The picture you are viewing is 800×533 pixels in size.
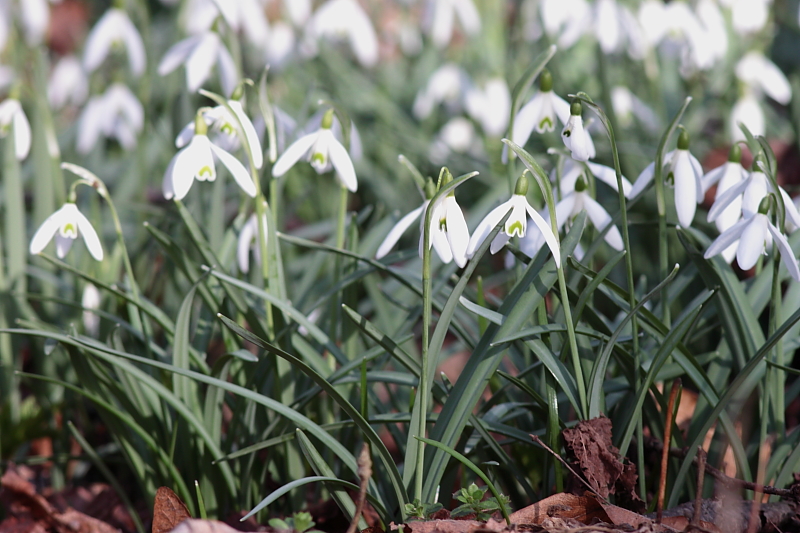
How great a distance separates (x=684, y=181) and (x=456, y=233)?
433 mm

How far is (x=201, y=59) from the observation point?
66.2 inches

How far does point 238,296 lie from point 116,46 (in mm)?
1465

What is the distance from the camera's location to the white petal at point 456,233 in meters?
0.94

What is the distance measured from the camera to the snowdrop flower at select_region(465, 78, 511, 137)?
9.50 ft

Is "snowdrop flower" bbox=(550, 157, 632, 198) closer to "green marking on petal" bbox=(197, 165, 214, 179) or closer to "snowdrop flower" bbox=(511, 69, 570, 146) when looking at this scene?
"snowdrop flower" bbox=(511, 69, 570, 146)

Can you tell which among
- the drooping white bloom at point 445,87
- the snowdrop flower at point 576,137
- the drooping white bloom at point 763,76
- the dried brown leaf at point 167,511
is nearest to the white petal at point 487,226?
A: the snowdrop flower at point 576,137

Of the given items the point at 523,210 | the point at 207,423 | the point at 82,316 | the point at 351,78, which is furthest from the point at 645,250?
the point at 351,78

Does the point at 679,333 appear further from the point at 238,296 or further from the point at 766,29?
the point at 766,29

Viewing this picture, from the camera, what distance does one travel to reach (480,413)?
1.20 metres

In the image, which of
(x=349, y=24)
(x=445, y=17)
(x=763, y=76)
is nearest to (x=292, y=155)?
(x=349, y=24)

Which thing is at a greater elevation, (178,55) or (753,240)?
(178,55)

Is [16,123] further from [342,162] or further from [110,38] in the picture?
[342,162]

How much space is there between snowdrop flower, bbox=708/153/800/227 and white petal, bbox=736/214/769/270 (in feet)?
0.13

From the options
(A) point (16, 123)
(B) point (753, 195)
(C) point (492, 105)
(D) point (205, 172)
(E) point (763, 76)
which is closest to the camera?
(B) point (753, 195)
